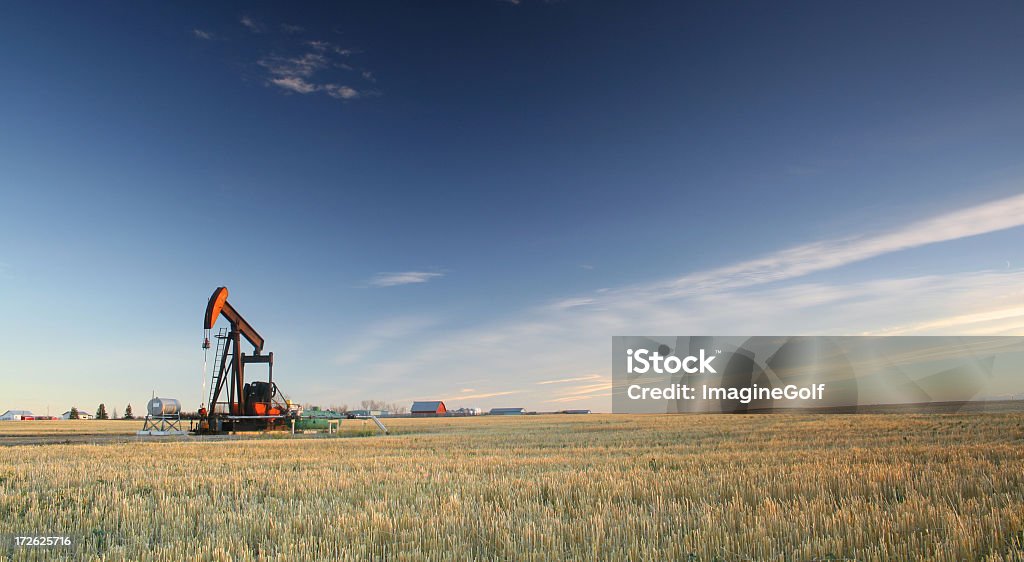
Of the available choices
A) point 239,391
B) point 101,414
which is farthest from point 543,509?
point 101,414

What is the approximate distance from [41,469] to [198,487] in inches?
293

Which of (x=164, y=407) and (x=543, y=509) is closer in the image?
(x=543, y=509)

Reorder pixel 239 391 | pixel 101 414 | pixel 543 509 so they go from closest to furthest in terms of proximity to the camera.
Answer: pixel 543 509
pixel 239 391
pixel 101 414

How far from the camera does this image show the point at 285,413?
47.6 meters

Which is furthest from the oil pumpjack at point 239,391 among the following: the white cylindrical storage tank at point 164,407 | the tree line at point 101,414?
the tree line at point 101,414

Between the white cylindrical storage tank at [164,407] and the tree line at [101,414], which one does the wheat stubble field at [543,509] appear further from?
the tree line at [101,414]

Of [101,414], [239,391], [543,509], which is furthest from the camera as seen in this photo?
[101,414]

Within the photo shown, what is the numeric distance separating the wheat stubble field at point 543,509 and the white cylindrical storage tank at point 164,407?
36346mm

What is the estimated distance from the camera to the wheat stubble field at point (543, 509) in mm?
6777

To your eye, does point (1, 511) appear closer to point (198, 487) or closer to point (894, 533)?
point (198, 487)

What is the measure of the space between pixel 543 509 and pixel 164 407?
50.0 metres

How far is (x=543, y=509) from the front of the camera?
9.02 m

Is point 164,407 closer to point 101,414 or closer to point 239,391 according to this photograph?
point 239,391

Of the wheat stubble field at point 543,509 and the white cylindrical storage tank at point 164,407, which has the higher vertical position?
the wheat stubble field at point 543,509
